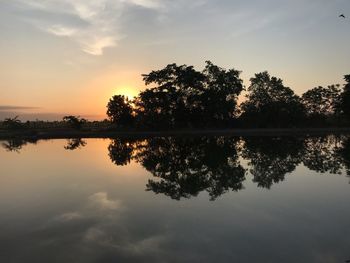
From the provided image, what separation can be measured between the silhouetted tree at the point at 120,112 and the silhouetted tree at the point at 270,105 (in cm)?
2062

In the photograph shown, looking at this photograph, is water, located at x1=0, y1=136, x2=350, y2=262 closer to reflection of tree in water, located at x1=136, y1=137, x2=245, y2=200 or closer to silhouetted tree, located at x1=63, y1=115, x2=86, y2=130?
reflection of tree in water, located at x1=136, y1=137, x2=245, y2=200

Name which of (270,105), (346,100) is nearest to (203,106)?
(270,105)

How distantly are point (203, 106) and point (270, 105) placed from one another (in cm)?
1286

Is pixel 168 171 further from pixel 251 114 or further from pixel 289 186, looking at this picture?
pixel 251 114

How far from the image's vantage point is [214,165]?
25547mm

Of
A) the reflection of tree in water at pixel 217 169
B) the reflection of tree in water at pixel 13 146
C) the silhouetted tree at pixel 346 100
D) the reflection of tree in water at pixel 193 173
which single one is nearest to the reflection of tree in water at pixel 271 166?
the reflection of tree in water at pixel 217 169

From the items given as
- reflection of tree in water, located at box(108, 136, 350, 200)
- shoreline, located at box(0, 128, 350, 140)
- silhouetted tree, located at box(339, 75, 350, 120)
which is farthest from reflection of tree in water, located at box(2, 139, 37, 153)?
silhouetted tree, located at box(339, 75, 350, 120)

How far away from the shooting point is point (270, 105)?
74562 millimetres

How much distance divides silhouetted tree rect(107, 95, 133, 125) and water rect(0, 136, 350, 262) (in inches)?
1915

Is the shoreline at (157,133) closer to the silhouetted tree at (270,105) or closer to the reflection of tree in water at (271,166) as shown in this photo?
the silhouetted tree at (270,105)

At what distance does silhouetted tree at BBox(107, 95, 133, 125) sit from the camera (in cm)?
7294

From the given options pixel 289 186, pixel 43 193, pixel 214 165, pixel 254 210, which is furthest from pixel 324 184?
pixel 43 193

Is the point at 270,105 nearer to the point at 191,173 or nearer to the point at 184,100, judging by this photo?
the point at 184,100

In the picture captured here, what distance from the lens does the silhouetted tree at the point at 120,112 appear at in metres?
72.9
